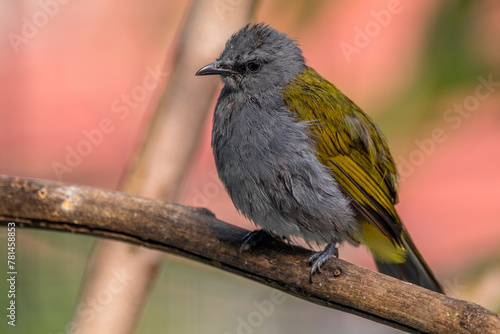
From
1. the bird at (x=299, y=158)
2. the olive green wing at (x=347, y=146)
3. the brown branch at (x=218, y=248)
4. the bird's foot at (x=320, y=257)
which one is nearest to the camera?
the brown branch at (x=218, y=248)

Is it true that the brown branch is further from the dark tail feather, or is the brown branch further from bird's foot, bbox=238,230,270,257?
the dark tail feather

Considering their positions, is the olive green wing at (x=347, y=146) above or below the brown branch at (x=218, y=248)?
above

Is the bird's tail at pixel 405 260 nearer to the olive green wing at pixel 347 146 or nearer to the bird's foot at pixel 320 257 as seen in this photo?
the olive green wing at pixel 347 146

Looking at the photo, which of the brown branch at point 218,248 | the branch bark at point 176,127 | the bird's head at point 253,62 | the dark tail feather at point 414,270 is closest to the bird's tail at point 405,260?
the dark tail feather at point 414,270

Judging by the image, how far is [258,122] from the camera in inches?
107

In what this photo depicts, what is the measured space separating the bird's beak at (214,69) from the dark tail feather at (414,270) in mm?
1185

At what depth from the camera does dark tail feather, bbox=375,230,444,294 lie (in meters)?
2.89

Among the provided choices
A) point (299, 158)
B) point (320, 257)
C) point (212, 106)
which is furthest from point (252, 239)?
point (212, 106)

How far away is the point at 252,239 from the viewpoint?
2.67m

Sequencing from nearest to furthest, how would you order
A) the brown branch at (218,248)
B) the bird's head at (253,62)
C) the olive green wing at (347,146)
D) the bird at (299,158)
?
the brown branch at (218,248), the bird at (299,158), the olive green wing at (347,146), the bird's head at (253,62)

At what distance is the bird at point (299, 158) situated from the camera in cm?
263

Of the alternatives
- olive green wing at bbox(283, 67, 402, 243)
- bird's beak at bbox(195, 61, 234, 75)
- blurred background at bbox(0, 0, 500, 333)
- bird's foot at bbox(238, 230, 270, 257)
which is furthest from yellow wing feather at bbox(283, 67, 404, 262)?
bird's foot at bbox(238, 230, 270, 257)

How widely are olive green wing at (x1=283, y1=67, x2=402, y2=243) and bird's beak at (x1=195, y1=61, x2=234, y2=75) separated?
0.30 meters

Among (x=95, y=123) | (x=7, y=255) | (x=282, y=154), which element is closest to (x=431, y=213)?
(x=282, y=154)
